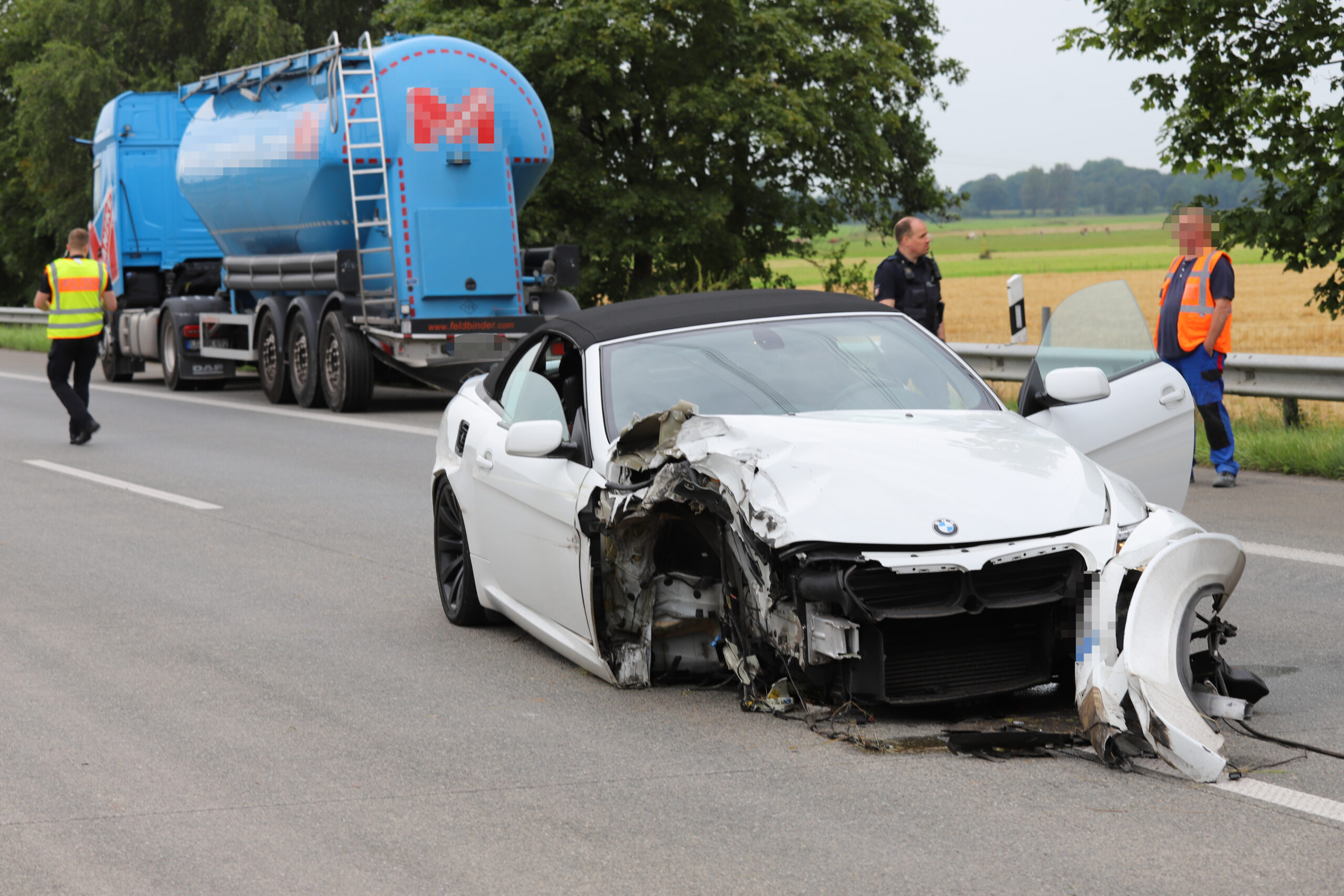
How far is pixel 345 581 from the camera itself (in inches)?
326

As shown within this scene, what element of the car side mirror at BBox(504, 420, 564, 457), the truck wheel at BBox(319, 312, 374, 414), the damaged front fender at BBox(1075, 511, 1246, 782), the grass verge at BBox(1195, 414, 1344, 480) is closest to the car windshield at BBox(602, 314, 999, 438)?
the car side mirror at BBox(504, 420, 564, 457)

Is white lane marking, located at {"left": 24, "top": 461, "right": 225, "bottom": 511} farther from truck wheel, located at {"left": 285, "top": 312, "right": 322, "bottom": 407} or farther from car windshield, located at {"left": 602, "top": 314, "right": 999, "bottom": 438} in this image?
A: car windshield, located at {"left": 602, "top": 314, "right": 999, "bottom": 438}

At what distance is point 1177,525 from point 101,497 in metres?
8.95

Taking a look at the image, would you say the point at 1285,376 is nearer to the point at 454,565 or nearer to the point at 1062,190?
the point at 454,565

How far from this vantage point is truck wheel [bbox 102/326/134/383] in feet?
82.8

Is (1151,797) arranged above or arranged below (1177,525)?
below

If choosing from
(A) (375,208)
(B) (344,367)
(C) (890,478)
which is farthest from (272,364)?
(C) (890,478)

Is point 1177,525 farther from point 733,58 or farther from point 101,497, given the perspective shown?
point 733,58

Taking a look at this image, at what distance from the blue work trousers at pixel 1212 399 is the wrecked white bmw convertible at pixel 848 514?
4.40 metres

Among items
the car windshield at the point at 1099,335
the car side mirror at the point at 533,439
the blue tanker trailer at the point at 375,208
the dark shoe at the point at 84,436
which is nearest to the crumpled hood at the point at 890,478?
the car side mirror at the point at 533,439

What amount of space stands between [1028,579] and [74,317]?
13164mm

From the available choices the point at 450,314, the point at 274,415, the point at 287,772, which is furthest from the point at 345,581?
the point at 274,415

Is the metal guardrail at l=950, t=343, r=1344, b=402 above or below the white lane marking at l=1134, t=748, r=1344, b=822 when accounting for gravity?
above

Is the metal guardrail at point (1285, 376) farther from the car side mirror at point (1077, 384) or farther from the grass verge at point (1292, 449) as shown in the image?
the car side mirror at point (1077, 384)
